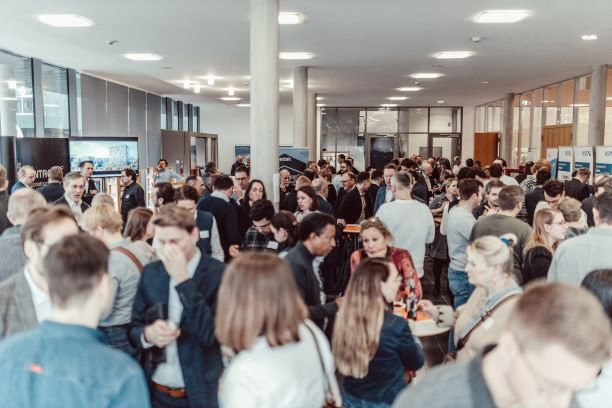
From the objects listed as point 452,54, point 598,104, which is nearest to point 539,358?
point 452,54

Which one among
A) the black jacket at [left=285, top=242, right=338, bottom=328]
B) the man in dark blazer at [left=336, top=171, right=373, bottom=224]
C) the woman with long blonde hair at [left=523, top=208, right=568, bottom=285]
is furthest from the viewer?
the man in dark blazer at [left=336, top=171, right=373, bottom=224]

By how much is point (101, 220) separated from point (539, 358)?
8.97 ft

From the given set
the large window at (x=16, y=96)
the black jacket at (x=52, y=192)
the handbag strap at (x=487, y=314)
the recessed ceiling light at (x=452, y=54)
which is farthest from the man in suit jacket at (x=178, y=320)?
the large window at (x=16, y=96)

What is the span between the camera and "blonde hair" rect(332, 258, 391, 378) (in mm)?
2596

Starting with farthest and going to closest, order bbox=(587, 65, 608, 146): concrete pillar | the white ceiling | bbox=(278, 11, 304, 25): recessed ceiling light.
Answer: bbox=(587, 65, 608, 146): concrete pillar
bbox=(278, 11, 304, 25): recessed ceiling light
the white ceiling

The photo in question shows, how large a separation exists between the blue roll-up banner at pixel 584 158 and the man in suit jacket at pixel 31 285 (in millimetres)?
9899

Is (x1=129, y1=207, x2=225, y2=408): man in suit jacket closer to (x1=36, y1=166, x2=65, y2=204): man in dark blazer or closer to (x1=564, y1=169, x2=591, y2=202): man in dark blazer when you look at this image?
(x1=36, y1=166, x2=65, y2=204): man in dark blazer

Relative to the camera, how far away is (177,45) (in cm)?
962

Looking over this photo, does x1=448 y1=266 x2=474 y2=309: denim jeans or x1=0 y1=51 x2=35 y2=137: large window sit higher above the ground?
x1=0 y1=51 x2=35 y2=137: large window

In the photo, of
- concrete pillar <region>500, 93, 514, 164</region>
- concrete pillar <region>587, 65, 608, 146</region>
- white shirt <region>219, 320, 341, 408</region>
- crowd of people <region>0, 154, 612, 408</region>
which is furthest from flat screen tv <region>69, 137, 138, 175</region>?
concrete pillar <region>500, 93, 514, 164</region>

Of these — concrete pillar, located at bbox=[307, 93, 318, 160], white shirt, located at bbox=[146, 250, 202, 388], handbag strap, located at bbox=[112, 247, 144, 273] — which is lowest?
white shirt, located at bbox=[146, 250, 202, 388]

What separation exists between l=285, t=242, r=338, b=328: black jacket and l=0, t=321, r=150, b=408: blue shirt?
161cm

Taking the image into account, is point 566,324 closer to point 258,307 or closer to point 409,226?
point 258,307

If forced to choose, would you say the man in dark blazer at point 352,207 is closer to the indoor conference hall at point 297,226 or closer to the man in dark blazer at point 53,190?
the indoor conference hall at point 297,226
